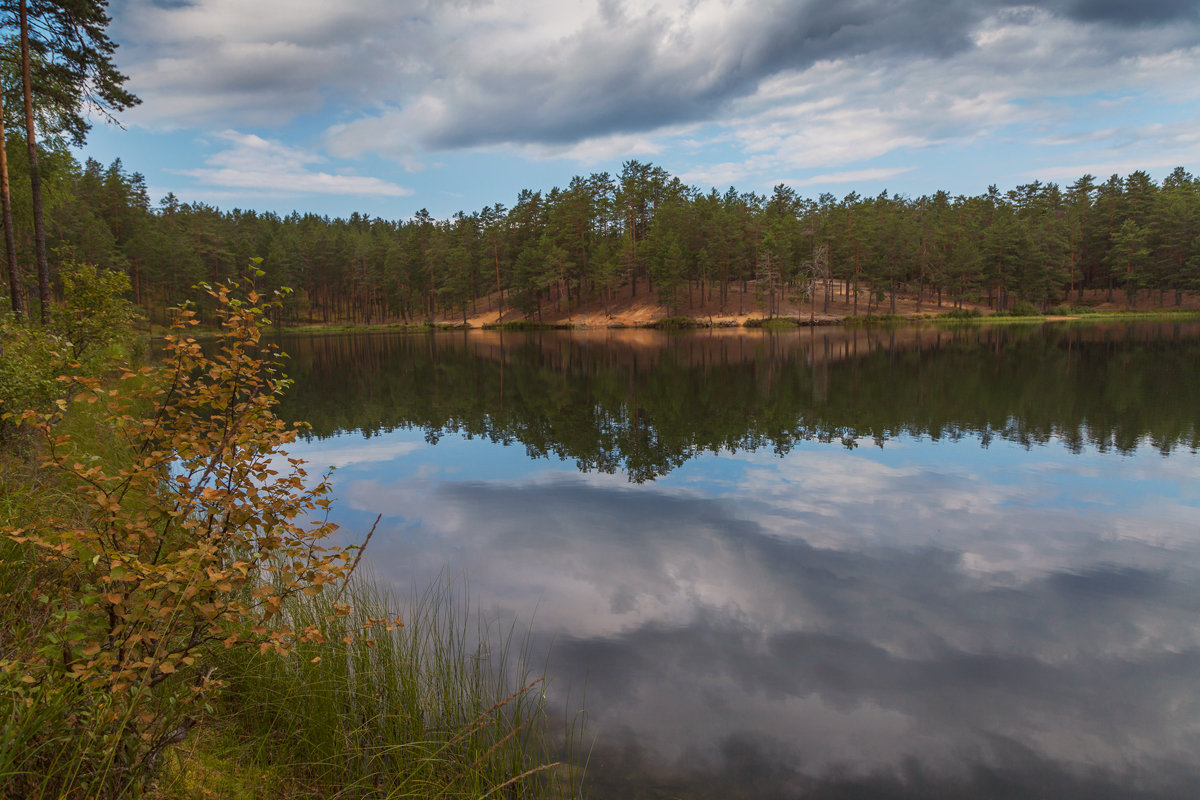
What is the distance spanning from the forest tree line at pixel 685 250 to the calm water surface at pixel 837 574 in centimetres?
6732

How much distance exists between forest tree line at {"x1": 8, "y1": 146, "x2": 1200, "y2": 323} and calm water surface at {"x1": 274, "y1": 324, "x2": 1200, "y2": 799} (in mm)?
67317

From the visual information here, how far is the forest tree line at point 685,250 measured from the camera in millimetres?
88062

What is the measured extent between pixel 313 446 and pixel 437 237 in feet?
316

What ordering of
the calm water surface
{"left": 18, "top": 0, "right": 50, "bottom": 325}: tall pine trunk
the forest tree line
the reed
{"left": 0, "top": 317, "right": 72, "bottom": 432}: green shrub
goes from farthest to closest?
the forest tree line
{"left": 18, "top": 0, "right": 50, "bottom": 325}: tall pine trunk
{"left": 0, "top": 317, "right": 72, "bottom": 432}: green shrub
the calm water surface
the reed

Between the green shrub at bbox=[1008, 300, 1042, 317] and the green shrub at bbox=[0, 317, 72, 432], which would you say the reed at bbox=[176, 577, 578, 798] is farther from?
the green shrub at bbox=[1008, 300, 1042, 317]

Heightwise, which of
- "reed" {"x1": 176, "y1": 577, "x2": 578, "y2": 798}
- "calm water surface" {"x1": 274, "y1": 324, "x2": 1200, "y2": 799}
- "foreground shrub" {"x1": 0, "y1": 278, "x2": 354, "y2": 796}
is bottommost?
"calm water surface" {"x1": 274, "y1": 324, "x2": 1200, "y2": 799}

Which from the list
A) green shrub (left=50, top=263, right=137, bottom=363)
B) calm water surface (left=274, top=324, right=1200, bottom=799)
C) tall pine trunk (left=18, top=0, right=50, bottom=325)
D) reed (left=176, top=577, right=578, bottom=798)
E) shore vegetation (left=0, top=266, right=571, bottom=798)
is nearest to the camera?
shore vegetation (left=0, top=266, right=571, bottom=798)

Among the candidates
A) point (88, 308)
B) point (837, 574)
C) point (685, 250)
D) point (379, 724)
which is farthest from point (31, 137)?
point (685, 250)

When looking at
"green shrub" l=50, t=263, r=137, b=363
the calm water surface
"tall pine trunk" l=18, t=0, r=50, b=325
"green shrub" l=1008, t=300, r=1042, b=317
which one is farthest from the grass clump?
"green shrub" l=1008, t=300, r=1042, b=317

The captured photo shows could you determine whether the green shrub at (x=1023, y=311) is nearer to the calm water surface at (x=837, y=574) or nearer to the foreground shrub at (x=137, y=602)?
the calm water surface at (x=837, y=574)

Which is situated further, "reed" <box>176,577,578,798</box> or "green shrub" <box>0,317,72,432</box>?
"green shrub" <box>0,317,72,432</box>

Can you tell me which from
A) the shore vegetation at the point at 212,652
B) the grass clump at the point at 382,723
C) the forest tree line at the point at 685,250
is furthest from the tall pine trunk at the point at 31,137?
the forest tree line at the point at 685,250

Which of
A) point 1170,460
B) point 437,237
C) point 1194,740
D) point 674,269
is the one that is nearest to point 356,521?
point 1194,740

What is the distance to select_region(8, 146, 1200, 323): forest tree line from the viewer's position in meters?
88.1
